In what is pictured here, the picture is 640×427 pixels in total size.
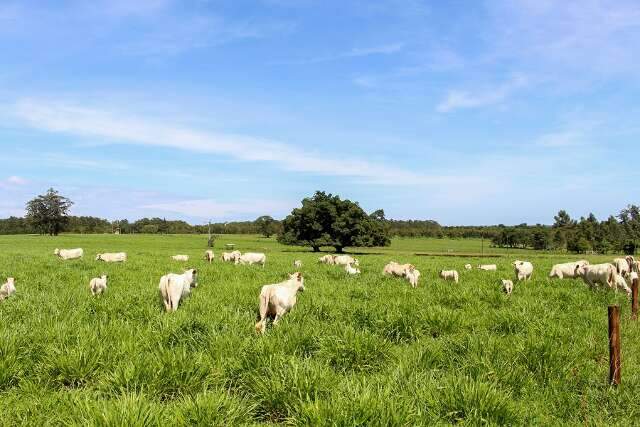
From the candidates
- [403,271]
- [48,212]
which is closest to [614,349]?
[403,271]

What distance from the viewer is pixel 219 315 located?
8.46m

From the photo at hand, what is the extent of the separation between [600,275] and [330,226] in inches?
2516

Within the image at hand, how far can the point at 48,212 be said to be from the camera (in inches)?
4449

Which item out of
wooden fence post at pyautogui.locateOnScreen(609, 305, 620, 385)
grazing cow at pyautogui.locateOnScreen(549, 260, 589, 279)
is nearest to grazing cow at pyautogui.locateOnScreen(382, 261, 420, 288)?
grazing cow at pyautogui.locateOnScreen(549, 260, 589, 279)

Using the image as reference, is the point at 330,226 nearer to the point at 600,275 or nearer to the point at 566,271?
the point at 566,271

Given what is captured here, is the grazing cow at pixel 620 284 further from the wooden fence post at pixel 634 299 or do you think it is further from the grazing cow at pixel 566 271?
the wooden fence post at pixel 634 299

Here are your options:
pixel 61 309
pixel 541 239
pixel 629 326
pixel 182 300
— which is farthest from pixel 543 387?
pixel 541 239

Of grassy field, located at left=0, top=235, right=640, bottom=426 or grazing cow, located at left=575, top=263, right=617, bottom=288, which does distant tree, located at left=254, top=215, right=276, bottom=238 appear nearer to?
grazing cow, located at left=575, top=263, right=617, bottom=288

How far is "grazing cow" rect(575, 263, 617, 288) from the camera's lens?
48.9ft

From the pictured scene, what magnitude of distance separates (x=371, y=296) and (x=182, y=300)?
4.88m

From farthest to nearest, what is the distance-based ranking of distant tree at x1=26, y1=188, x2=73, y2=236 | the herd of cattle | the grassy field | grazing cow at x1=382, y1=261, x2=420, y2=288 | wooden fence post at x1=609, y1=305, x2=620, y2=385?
distant tree at x1=26, y1=188, x2=73, y2=236
grazing cow at x1=382, y1=261, x2=420, y2=288
the herd of cattle
wooden fence post at x1=609, y1=305, x2=620, y2=385
the grassy field

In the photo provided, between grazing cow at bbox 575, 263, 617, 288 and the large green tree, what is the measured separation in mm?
60831

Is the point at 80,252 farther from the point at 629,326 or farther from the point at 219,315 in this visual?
the point at 629,326

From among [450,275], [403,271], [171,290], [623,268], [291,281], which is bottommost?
[450,275]
